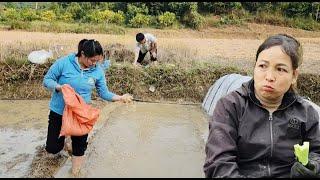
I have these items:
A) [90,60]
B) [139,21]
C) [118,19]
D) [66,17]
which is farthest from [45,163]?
[66,17]

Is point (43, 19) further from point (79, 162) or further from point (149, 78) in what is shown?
point (79, 162)

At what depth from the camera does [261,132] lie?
2309mm

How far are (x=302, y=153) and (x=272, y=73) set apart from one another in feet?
1.31

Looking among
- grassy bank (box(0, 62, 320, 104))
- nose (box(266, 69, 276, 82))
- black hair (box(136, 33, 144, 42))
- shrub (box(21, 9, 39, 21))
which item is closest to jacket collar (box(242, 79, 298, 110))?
nose (box(266, 69, 276, 82))

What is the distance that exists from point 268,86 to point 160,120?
5.86m

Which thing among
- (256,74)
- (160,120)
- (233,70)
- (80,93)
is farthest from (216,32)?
(256,74)

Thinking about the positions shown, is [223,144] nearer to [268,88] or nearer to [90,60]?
[268,88]

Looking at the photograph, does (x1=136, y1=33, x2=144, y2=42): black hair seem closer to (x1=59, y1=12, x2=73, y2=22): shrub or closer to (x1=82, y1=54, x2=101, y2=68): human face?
(x1=82, y1=54, x2=101, y2=68): human face

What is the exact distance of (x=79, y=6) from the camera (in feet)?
91.5

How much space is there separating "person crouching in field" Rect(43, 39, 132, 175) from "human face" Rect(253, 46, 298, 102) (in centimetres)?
243

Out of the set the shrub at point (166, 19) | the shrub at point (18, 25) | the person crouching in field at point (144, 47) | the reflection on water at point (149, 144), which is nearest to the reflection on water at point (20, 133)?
the reflection on water at point (149, 144)

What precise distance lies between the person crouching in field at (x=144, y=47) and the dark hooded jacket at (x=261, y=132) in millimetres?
8164

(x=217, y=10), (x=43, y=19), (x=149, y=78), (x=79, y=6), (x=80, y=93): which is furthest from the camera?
(x=217, y=10)

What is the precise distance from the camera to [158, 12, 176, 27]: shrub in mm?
25400
